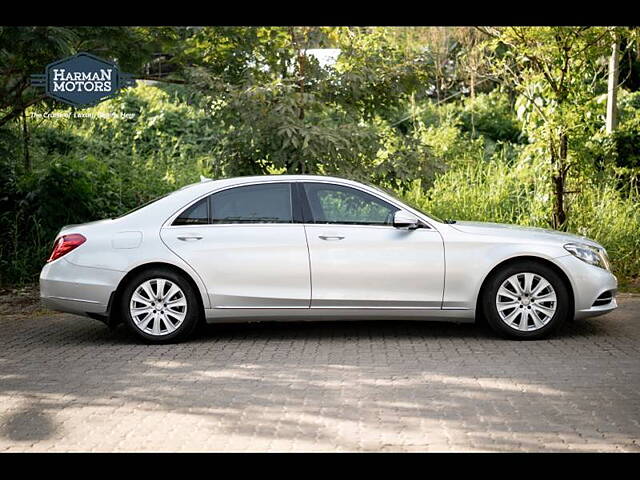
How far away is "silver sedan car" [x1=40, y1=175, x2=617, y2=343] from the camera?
9.20m

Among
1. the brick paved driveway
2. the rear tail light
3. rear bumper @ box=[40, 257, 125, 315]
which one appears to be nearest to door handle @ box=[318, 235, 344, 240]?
the brick paved driveway

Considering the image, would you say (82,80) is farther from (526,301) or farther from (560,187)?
(526,301)

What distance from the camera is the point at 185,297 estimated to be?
9.20 meters

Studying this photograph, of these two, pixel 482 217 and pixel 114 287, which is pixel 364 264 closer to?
pixel 114 287

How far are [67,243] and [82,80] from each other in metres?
5.96

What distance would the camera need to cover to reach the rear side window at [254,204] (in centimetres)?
944

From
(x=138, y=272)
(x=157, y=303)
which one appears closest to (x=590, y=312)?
(x=157, y=303)

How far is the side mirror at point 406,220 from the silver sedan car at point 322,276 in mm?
12

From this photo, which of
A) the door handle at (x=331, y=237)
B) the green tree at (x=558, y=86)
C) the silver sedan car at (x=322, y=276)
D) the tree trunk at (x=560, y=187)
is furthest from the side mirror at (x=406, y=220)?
the tree trunk at (x=560, y=187)

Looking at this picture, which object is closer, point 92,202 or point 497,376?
point 497,376

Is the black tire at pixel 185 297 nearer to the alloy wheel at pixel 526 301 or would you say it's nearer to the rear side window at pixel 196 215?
the rear side window at pixel 196 215
